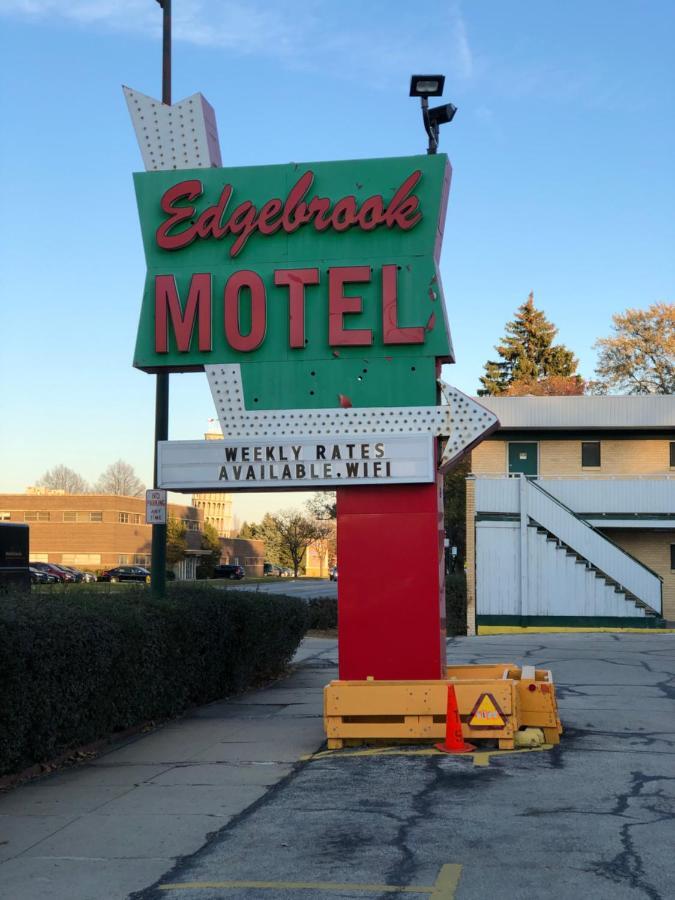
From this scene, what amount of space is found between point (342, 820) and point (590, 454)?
2934 cm

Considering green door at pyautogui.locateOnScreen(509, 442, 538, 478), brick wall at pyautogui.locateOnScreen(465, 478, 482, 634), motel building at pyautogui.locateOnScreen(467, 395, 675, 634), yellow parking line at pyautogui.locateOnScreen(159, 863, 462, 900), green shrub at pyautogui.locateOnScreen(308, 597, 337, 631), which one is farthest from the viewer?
green door at pyautogui.locateOnScreen(509, 442, 538, 478)

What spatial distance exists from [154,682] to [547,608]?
21.2 m

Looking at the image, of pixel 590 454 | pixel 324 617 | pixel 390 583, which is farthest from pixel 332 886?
pixel 590 454

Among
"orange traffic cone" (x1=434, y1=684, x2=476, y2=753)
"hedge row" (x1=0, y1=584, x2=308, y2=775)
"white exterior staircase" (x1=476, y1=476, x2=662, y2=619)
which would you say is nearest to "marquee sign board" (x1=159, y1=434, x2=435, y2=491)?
"hedge row" (x1=0, y1=584, x2=308, y2=775)

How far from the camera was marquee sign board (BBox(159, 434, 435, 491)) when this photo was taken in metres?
11.7

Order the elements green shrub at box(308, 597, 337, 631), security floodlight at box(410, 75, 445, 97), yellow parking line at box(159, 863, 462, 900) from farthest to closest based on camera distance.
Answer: green shrub at box(308, 597, 337, 631), security floodlight at box(410, 75, 445, 97), yellow parking line at box(159, 863, 462, 900)

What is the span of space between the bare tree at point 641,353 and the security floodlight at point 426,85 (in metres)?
51.0

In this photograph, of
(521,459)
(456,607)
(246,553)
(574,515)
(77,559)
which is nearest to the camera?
(574,515)

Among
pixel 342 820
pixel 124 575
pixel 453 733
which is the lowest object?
pixel 342 820

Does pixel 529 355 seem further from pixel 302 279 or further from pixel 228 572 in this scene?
pixel 302 279

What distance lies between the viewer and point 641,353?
61.5 metres

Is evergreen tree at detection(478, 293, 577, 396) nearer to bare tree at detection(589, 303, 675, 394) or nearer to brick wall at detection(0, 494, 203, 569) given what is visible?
bare tree at detection(589, 303, 675, 394)

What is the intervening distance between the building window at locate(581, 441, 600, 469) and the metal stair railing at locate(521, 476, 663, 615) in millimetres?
4137

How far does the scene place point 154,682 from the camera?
12.7m
